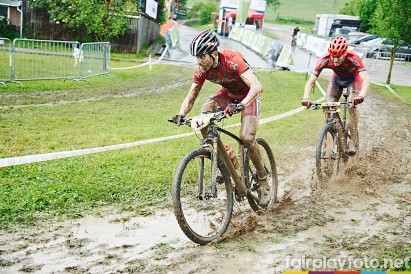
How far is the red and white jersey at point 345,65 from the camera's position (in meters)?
8.08

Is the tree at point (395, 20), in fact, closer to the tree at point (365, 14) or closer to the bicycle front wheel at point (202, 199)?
the bicycle front wheel at point (202, 199)

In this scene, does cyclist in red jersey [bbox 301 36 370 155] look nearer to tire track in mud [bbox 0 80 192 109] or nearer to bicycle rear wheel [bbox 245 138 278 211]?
bicycle rear wheel [bbox 245 138 278 211]

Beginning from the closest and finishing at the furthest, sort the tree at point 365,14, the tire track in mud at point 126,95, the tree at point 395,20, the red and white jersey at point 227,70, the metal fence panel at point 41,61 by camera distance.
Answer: the red and white jersey at point 227,70
the tire track in mud at point 126,95
the metal fence panel at point 41,61
the tree at point 395,20
the tree at point 365,14

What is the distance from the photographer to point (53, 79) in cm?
1844

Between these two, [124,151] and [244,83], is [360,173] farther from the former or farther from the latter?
[124,151]

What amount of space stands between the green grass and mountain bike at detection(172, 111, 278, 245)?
87cm

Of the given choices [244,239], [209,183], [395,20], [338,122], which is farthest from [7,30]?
[244,239]

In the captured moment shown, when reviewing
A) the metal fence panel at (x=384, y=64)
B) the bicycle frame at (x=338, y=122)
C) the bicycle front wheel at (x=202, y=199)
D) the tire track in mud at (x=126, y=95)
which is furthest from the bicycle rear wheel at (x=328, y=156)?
the metal fence panel at (x=384, y=64)

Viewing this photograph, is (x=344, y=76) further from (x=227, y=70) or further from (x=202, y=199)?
(x=202, y=199)

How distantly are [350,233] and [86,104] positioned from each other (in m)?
10.5

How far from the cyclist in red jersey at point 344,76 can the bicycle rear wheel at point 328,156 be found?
23.3 inches

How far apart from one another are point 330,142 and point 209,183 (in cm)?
358

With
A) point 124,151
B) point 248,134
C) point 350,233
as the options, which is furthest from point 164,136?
point 350,233

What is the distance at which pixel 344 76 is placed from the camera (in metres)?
8.70
